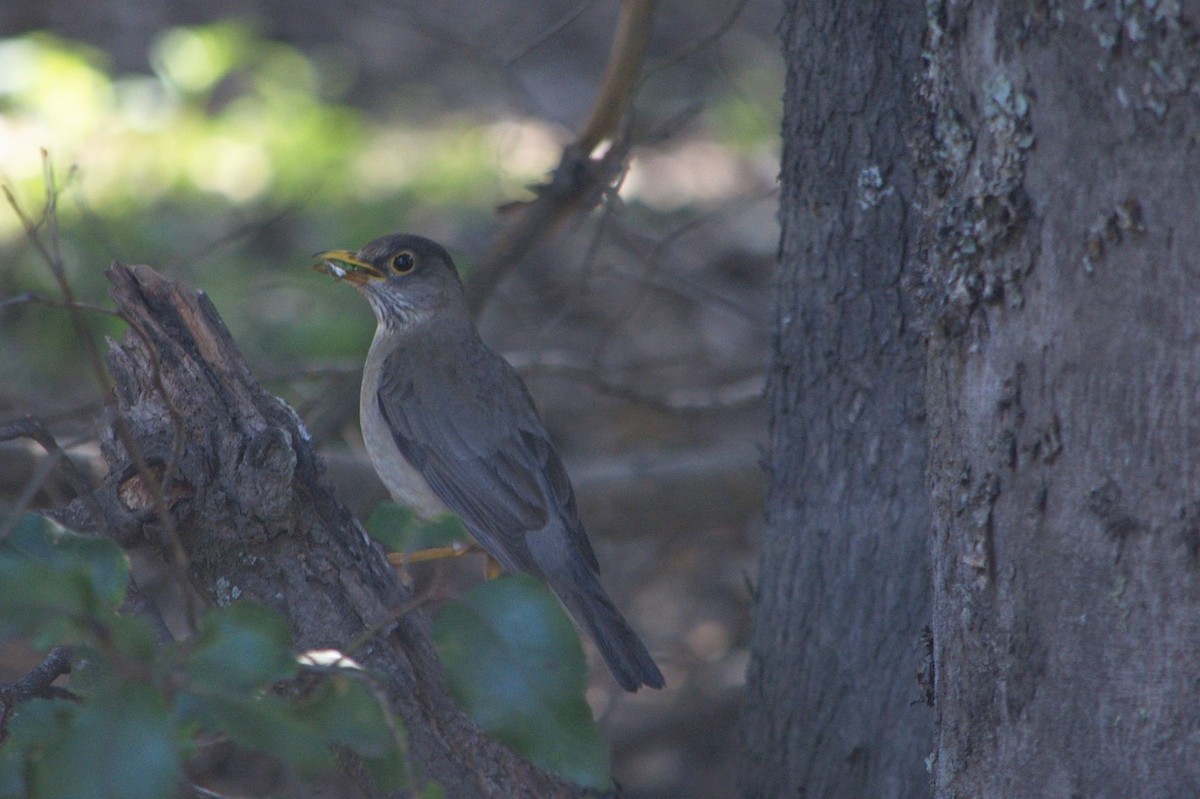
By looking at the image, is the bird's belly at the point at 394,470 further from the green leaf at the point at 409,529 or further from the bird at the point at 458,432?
the green leaf at the point at 409,529

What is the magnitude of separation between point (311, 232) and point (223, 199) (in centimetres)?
65

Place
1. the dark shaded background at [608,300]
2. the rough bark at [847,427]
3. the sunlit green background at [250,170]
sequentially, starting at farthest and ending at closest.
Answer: the sunlit green background at [250,170], the dark shaded background at [608,300], the rough bark at [847,427]

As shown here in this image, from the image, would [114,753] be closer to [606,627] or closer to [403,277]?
[606,627]

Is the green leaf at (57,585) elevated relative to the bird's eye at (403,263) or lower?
elevated

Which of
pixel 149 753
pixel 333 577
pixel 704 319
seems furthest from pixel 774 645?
pixel 704 319

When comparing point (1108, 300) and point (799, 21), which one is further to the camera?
point (799, 21)

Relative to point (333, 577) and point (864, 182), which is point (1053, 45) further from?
point (333, 577)

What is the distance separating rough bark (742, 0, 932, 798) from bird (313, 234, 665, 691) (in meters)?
0.74

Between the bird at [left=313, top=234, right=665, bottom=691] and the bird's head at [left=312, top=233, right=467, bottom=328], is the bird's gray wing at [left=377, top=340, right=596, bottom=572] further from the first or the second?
the bird's head at [left=312, top=233, right=467, bottom=328]

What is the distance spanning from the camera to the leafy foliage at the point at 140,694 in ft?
5.88

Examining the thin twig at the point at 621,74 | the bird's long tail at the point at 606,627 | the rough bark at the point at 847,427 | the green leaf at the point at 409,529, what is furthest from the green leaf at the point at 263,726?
the thin twig at the point at 621,74

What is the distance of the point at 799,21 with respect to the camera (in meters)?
3.81

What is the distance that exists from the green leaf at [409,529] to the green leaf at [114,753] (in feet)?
1.83

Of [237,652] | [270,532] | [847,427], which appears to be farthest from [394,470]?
[237,652]
